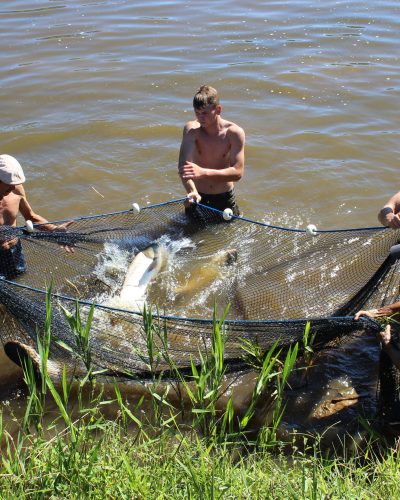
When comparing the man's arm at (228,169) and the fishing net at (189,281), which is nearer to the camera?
the fishing net at (189,281)

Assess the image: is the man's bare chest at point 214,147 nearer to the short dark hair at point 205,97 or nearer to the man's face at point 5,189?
the short dark hair at point 205,97

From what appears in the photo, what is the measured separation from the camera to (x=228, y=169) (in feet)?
20.4

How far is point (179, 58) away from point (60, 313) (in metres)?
7.54

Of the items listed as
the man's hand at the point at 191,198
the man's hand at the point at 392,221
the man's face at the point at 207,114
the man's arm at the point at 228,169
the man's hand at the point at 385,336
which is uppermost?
the man's face at the point at 207,114

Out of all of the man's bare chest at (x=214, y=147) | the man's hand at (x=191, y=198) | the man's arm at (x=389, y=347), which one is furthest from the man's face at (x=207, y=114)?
the man's arm at (x=389, y=347)

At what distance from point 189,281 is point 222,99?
186 inches

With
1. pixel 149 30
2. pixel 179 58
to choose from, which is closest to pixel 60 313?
pixel 179 58

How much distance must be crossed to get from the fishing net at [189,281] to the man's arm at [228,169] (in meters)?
0.32

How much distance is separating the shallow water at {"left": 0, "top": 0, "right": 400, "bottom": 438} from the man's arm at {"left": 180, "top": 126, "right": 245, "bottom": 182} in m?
1.16

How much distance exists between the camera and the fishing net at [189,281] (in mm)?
4422

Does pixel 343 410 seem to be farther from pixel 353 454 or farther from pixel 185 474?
pixel 185 474

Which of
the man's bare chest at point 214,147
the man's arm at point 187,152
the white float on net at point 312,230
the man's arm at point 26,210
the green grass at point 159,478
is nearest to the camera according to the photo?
the green grass at point 159,478

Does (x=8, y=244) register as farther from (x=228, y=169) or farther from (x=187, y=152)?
(x=228, y=169)

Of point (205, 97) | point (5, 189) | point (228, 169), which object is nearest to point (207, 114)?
point (205, 97)
